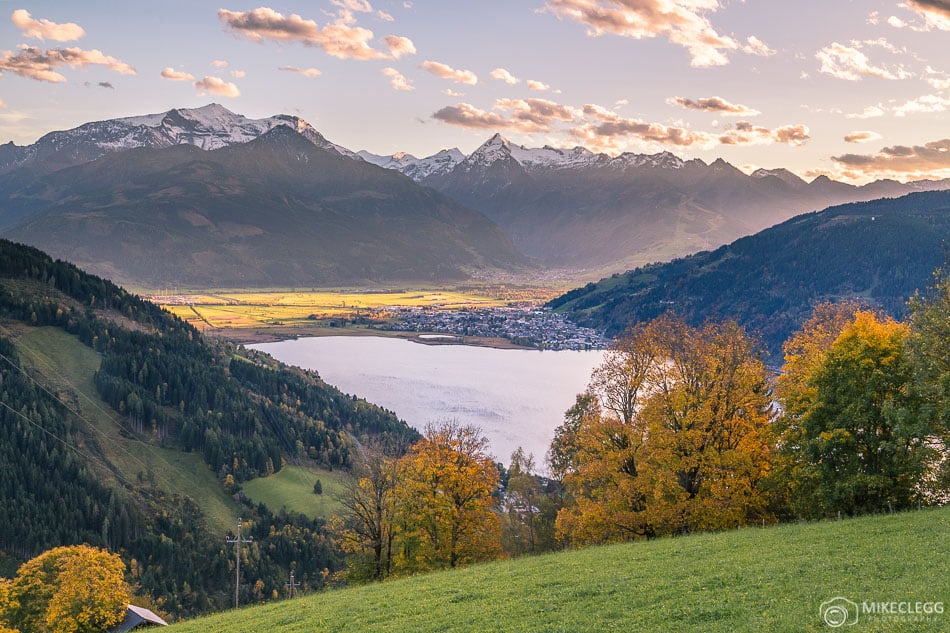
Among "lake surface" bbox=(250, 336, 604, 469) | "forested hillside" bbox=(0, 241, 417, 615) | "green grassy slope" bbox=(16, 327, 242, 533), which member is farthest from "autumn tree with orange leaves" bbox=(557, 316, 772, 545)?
"green grassy slope" bbox=(16, 327, 242, 533)

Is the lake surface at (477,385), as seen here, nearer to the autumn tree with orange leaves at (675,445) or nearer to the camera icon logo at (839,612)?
the autumn tree with orange leaves at (675,445)

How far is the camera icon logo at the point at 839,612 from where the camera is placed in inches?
599

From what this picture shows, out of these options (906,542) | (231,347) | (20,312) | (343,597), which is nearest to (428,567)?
(343,597)

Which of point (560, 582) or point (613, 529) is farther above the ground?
point (560, 582)

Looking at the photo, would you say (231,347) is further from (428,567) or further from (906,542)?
(906,542)

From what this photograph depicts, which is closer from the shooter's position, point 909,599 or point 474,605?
point 909,599

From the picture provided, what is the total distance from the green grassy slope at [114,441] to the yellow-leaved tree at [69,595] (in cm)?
4192

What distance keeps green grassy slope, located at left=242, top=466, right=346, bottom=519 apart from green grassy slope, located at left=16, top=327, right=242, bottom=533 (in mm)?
4720

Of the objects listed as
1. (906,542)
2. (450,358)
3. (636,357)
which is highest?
(636,357)

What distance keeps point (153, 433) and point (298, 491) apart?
25667 millimetres

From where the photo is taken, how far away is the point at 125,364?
11600cm

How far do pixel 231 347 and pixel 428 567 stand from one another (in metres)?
138

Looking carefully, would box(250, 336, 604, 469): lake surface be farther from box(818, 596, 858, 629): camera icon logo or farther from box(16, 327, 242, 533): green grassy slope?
box(818, 596, 858, 629): camera icon logo

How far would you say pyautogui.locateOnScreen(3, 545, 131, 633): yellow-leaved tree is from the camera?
139 feet
